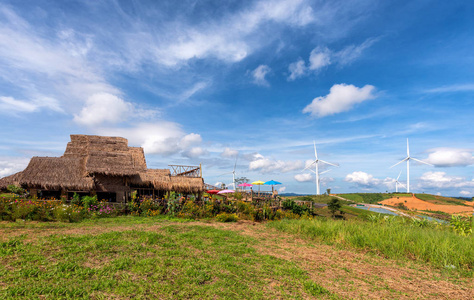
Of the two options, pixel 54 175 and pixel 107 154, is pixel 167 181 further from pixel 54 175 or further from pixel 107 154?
pixel 54 175

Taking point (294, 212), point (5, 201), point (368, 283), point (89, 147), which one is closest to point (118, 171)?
point (89, 147)

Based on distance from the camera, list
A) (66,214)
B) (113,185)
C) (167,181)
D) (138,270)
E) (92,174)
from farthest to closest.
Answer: (167,181) < (113,185) < (92,174) < (66,214) < (138,270)

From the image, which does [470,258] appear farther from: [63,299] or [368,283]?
[63,299]

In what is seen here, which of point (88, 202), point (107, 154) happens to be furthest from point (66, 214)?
point (107, 154)

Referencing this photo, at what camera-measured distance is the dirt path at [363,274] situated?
202 inches

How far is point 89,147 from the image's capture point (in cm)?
2250

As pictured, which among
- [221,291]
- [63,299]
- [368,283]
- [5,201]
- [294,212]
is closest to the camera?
[63,299]

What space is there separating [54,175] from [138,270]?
1605 cm

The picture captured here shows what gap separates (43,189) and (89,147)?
6.26 metres

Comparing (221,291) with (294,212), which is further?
(294,212)

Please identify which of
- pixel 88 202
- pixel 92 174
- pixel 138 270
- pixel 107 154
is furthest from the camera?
pixel 107 154

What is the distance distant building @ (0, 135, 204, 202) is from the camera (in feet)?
55.6

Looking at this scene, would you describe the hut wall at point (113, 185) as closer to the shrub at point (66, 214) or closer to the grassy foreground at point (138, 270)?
the shrub at point (66, 214)

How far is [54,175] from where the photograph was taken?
17.2 meters
